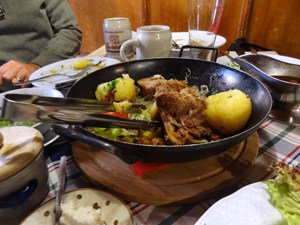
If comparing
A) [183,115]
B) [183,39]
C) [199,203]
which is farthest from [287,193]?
[183,39]

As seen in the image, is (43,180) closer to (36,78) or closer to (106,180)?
(106,180)

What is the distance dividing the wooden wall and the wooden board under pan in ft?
8.45

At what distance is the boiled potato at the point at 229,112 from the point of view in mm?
786

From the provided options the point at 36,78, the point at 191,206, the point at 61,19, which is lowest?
the point at 191,206

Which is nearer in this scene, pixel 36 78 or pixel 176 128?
pixel 176 128

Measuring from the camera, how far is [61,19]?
204 cm

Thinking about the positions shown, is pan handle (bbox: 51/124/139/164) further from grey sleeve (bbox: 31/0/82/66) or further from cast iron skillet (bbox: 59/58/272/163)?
grey sleeve (bbox: 31/0/82/66)

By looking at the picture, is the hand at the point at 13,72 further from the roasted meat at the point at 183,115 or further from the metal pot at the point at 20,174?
the roasted meat at the point at 183,115

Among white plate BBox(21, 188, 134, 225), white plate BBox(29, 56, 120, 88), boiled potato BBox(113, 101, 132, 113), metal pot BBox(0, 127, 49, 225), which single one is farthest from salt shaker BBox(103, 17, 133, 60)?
white plate BBox(21, 188, 134, 225)

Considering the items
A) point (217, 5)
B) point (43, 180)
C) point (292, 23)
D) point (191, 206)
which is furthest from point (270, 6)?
point (43, 180)

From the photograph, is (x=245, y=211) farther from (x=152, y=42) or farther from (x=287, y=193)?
(x=152, y=42)

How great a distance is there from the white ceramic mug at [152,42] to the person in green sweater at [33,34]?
2.50 ft

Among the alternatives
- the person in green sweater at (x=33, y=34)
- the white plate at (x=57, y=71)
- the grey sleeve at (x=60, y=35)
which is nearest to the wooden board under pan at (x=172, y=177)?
the white plate at (x=57, y=71)

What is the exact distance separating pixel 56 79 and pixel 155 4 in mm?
2532
